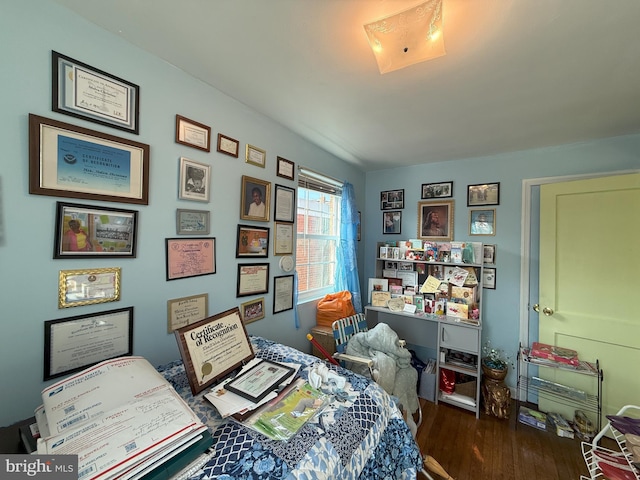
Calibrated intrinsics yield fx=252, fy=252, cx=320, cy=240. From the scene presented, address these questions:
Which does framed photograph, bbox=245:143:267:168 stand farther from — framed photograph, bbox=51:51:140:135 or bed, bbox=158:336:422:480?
bed, bbox=158:336:422:480

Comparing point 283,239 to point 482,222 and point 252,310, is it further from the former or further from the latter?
point 482,222

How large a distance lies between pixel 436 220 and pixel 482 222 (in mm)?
435

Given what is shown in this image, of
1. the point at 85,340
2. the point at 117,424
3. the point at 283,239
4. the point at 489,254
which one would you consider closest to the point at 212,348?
the point at 117,424

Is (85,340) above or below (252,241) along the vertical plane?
below

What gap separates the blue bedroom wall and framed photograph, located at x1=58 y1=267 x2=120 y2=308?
0.02m

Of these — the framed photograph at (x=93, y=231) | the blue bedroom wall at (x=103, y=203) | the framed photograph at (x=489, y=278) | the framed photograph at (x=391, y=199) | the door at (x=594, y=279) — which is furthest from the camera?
the framed photograph at (x=391, y=199)

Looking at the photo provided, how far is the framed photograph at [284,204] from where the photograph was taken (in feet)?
6.72

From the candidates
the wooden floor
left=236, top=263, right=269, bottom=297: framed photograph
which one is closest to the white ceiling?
left=236, top=263, right=269, bottom=297: framed photograph

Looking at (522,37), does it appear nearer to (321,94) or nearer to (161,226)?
(321,94)

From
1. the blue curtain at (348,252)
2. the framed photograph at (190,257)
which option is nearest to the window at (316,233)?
the blue curtain at (348,252)

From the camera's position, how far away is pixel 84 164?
1086mm

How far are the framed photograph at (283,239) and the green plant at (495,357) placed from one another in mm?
2111

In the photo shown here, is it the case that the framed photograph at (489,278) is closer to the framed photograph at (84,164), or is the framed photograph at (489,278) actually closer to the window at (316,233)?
the window at (316,233)

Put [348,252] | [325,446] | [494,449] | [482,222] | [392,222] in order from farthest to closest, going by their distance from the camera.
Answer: [392,222], [348,252], [482,222], [494,449], [325,446]
